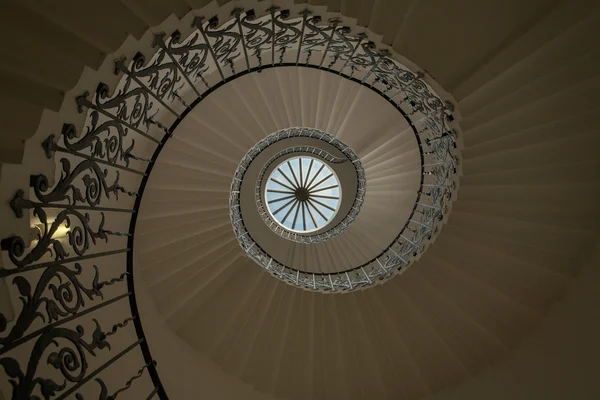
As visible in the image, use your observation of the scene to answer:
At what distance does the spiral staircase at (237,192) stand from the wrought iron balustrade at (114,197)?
0.03 m

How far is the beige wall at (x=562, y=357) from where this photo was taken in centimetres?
465

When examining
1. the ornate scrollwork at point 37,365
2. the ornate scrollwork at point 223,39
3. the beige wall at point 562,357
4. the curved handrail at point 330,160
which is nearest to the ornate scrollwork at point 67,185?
the ornate scrollwork at point 37,365

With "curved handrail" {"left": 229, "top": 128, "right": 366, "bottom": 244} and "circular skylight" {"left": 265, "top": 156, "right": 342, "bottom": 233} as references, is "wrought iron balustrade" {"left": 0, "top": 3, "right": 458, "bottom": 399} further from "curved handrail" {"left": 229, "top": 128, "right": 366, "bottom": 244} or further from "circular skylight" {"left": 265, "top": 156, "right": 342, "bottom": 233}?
"circular skylight" {"left": 265, "top": 156, "right": 342, "bottom": 233}

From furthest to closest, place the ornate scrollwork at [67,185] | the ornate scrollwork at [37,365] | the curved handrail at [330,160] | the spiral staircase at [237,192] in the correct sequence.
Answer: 1. the curved handrail at [330,160]
2. the spiral staircase at [237,192]
3. the ornate scrollwork at [67,185]
4. the ornate scrollwork at [37,365]

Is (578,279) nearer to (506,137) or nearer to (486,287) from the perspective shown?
(486,287)

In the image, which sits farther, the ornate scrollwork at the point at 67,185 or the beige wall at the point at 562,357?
the beige wall at the point at 562,357

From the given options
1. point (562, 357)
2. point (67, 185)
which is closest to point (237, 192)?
point (67, 185)

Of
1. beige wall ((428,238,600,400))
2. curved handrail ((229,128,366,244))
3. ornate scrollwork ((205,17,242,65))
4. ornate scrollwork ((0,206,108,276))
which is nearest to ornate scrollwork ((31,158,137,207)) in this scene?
ornate scrollwork ((0,206,108,276))

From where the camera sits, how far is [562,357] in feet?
16.1

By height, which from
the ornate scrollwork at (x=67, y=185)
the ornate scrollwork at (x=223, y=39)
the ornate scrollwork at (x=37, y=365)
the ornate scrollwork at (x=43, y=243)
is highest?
the ornate scrollwork at (x=223, y=39)

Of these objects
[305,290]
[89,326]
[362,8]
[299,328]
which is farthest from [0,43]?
[299,328]

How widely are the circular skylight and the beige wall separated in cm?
751

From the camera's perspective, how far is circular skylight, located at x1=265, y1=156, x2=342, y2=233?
1247 centimetres

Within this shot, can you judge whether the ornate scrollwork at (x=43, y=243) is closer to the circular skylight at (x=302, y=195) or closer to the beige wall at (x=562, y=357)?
the beige wall at (x=562, y=357)
